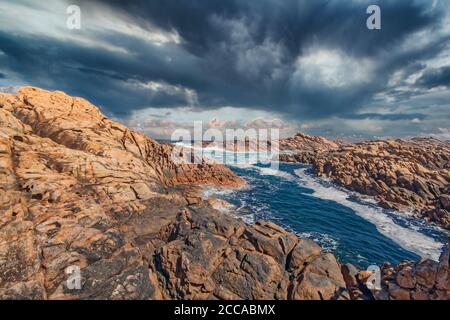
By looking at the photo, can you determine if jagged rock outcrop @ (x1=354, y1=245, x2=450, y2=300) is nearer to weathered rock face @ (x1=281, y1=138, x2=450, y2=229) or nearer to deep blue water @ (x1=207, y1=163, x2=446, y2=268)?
deep blue water @ (x1=207, y1=163, x2=446, y2=268)

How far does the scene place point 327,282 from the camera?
14.5 metres

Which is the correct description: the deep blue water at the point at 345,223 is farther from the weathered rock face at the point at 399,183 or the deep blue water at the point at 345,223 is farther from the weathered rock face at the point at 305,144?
the weathered rock face at the point at 305,144

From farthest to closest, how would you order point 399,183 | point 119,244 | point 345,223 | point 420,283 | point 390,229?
point 399,183, point 345,223, point 390,229, point 119,244, point 420,283

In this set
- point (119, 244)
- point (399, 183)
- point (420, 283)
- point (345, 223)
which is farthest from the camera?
point (399, 183)

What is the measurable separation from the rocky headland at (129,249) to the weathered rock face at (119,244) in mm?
63

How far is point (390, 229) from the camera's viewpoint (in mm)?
35906

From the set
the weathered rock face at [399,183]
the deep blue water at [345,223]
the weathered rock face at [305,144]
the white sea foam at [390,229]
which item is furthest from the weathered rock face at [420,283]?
the weathered rock face at [305,144]

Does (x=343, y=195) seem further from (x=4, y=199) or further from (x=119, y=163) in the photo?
(x=4, y=199)

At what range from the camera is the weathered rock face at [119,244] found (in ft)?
46.5

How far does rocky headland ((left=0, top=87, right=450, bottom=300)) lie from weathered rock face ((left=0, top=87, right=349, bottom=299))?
63mm

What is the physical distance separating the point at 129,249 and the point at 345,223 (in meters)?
32.5

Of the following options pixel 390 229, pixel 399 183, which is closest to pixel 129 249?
pixel 390 229

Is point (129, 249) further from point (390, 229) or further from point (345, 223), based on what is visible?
point (390, 229)

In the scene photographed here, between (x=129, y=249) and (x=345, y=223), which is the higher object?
(x=129, y=249)
